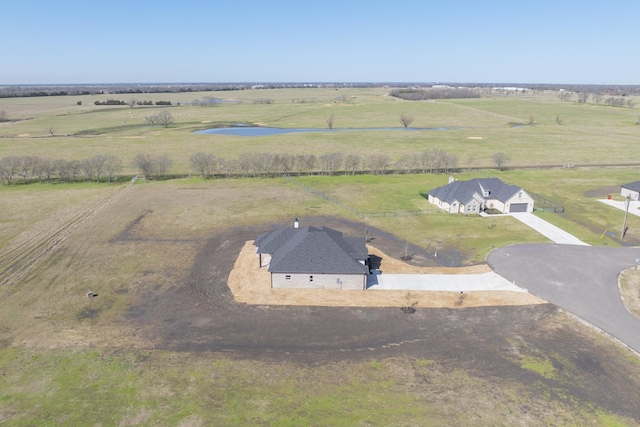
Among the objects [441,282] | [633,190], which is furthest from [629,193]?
[441,282]

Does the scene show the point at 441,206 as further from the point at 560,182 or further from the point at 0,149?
the point at 0,149

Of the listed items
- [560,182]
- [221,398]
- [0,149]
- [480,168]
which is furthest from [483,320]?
[0,149]

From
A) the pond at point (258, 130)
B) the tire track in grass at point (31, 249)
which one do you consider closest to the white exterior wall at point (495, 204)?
the tire track in grass at point (31, 249)

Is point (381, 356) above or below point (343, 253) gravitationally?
below

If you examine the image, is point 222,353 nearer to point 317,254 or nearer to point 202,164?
point 317,254

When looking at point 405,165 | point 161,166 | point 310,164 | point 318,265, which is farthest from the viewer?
point 405,165
